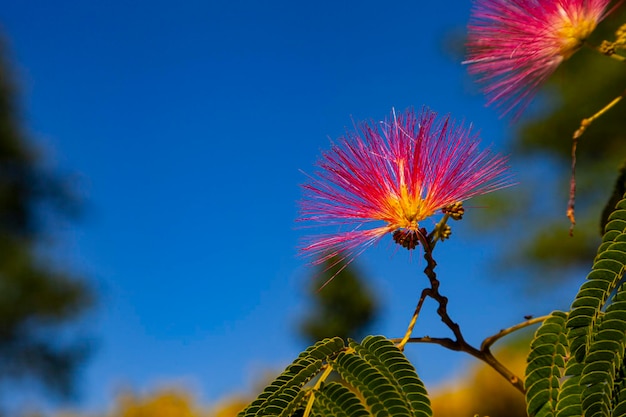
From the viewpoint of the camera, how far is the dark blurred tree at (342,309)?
8.76 metres

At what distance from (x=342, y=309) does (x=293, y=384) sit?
8.42 m

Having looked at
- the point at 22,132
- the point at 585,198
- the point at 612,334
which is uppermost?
the point at 22,132

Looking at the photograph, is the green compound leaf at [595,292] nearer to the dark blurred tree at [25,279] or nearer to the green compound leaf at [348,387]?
the green compound leaf at [348,387]

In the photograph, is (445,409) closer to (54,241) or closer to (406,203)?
(406,203)

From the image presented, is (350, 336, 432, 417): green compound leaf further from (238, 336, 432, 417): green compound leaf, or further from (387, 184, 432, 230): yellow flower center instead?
(387, 184, 432, 230): yellow flower center

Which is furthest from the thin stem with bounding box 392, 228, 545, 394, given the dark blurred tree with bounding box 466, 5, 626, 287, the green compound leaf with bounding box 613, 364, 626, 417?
the dark blurred tree with bounding box 466, 5, 626, 287

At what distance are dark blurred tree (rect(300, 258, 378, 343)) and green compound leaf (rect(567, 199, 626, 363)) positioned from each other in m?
8.13

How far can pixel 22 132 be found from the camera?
10.7 meters

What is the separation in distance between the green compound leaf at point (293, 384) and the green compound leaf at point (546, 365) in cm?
16

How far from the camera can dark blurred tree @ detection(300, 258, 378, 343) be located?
876 cm

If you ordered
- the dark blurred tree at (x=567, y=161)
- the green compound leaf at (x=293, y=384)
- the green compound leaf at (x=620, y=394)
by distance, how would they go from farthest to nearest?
the dark blurred tree at (x=567, y=161), the green compound leaf at (x=293, y=384), the green compound leaf at (x=620, y=394)

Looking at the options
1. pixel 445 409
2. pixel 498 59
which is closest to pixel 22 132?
pixel 445 409

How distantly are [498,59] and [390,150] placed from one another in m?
0.24

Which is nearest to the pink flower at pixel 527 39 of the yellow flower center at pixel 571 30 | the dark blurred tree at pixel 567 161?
the yellow flower center at pixel 571 30
